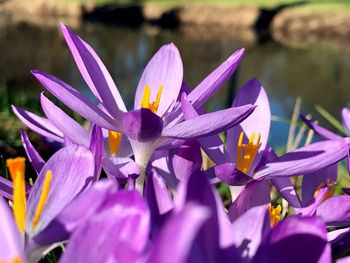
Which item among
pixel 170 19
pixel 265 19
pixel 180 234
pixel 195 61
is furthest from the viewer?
pixel 170 19

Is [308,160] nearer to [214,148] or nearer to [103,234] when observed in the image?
[214,148]

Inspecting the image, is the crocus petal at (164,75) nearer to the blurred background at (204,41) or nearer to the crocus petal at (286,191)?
the crocus petal at (286,191)

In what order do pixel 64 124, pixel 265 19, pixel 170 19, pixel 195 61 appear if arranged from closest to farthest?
pixel 64 124, pixel 195 61, pixel 265 19, pixel 170 19

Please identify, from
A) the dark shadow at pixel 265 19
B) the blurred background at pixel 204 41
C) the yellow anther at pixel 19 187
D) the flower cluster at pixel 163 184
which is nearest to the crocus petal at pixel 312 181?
the flower cluster at pixel 163 184

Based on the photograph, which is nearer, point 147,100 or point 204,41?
point 147,100

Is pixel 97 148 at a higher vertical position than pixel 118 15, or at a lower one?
higher

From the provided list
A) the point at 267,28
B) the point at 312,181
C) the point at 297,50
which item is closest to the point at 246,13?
the point at 267,28

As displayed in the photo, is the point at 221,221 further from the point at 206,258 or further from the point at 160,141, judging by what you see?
the point at 160,141

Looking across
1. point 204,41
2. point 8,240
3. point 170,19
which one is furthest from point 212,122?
point 170,19
